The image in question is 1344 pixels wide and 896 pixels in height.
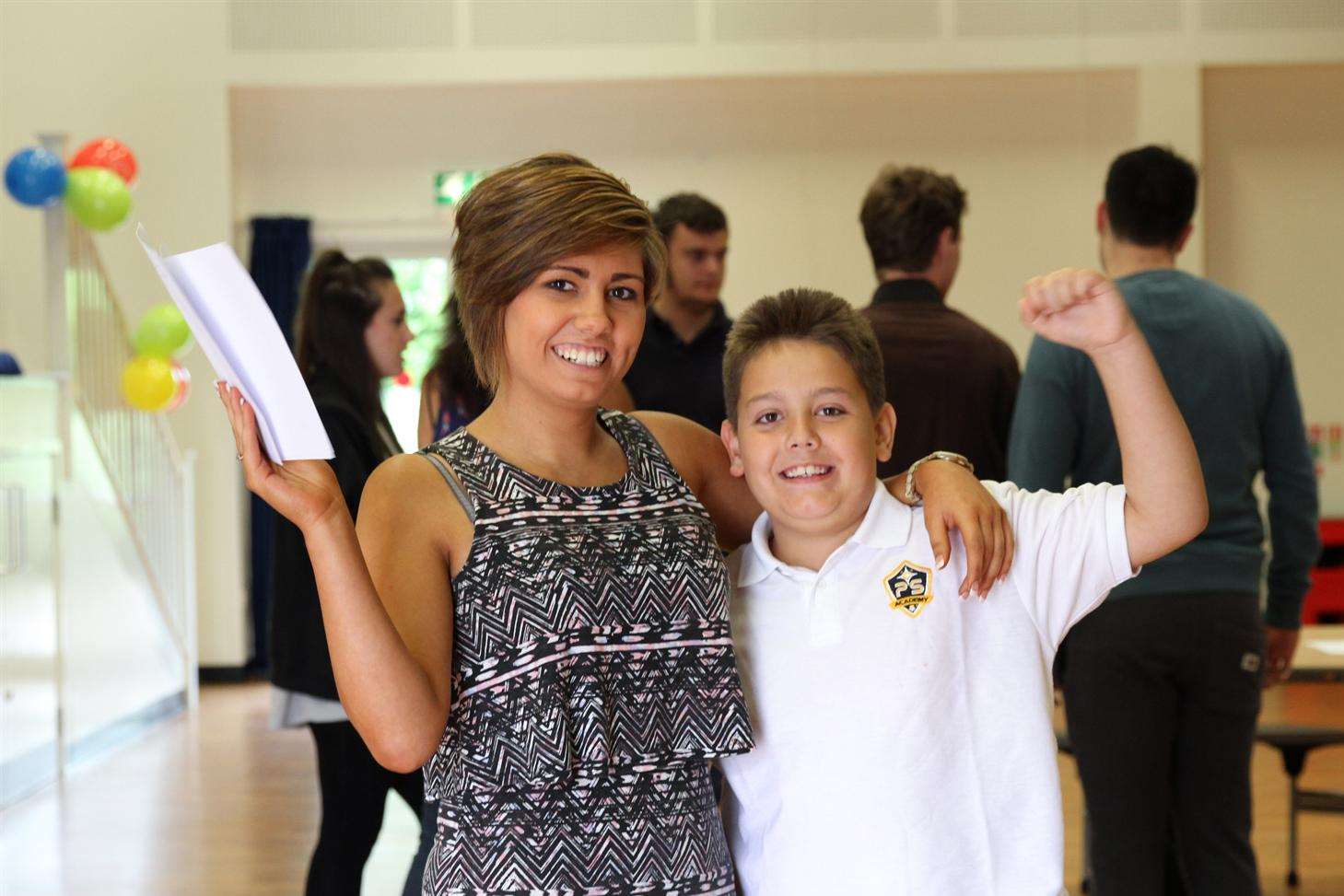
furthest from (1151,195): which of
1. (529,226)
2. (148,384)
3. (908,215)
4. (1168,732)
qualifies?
(148,384)

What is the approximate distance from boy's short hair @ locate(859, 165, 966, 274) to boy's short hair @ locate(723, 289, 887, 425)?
57.1 inches

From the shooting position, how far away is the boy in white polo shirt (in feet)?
4.98

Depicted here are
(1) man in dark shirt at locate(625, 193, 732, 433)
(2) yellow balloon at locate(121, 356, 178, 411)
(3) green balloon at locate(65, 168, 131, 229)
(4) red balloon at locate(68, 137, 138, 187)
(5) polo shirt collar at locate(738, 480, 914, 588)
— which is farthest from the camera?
(2) yellow balloon at locate(121, 356, 178, 411)

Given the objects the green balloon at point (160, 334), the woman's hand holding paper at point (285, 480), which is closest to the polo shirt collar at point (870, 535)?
the woman's hand holding paper at point (285, 480)

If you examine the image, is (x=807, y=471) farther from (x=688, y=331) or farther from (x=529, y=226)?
(x=688, y=331)

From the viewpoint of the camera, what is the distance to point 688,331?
3605 millimetres

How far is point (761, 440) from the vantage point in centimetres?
164

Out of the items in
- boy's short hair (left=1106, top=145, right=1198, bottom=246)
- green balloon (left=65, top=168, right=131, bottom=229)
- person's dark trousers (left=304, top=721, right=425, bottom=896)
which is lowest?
person's dark trousers (left=304, top=721, right=425, bottom=896)

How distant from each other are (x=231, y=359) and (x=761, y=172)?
827cm

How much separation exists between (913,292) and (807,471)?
162 centimetres

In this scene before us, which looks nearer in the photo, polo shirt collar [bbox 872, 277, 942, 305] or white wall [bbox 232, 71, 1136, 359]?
polo shirt collar [bbox 872, 277, 942, 305]

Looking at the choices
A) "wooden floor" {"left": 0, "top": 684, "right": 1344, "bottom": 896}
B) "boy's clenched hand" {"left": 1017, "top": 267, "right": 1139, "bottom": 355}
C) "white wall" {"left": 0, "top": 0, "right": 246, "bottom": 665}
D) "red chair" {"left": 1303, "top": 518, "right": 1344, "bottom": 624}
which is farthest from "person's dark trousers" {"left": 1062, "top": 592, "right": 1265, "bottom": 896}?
"white wall" {"left": 0, "top": 0, "right": 246, "bottom": 665}

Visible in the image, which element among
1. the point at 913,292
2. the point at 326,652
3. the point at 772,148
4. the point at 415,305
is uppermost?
the point at 772,148

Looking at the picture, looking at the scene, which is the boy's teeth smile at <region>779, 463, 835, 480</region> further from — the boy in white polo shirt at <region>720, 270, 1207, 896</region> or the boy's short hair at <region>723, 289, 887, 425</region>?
the boy's short hair at <region>723, 289, 887, 425</region>
